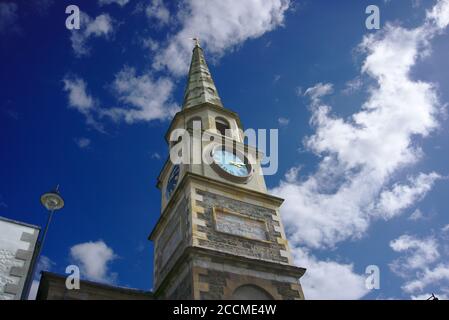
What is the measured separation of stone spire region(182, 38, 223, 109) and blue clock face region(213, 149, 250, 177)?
4771 mm

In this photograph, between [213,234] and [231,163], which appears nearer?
[213,234]

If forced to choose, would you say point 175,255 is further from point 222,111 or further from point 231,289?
point 222,111

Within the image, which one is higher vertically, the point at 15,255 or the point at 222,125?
the point at 222,125

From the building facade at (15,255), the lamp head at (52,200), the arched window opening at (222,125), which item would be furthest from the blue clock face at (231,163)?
the building facade at (15,255)

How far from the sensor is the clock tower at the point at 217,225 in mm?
13062

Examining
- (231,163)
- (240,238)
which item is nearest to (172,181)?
(231,163)

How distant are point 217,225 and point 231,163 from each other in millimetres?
4480

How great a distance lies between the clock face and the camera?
1833 centimetres

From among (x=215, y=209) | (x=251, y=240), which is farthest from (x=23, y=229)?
(x=251, y=240)

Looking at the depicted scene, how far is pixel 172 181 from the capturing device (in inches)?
741

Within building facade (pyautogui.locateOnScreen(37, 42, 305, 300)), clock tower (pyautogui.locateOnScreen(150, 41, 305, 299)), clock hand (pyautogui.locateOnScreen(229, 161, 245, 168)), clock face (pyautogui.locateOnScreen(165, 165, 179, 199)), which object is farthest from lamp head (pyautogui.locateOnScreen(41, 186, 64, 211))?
clock hand (pyautogui.locateOnScreen(229, 161, 245, 168))

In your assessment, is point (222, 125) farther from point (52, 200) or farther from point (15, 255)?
point (15, 255)
